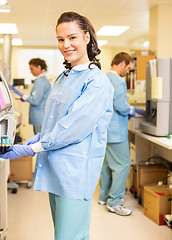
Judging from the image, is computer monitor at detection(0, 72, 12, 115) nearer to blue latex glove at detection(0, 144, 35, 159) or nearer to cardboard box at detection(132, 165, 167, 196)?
blue latex glove at detection(0, 144, 35, 159)

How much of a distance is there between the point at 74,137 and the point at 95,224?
5.22ft

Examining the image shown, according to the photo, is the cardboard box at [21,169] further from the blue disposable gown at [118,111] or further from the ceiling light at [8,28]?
the ceiling light at [8,28]

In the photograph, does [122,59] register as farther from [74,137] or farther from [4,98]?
[74,137]

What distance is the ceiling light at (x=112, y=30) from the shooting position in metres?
6.49

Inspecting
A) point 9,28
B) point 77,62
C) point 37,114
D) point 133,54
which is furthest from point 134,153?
point 9,28

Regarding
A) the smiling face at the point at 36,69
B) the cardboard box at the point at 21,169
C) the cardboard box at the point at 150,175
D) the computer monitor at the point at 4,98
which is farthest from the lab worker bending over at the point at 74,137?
the smiling face at the point at 36,69

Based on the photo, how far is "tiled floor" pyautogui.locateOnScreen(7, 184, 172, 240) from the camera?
8.13ft

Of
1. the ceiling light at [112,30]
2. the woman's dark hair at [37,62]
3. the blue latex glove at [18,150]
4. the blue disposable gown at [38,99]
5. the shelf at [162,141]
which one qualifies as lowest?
the shelf at [162,141]

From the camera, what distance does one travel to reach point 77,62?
1.46 metres

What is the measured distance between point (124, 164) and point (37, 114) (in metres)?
1.52

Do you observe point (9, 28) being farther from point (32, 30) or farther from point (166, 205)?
point (166, 205)

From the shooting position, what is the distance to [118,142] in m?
3.02

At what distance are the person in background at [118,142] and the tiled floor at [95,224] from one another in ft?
0.41

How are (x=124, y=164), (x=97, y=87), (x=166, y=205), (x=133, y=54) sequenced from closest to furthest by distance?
(x=97, y=87) → (x=166, y=205) → (x=124, y=164) → (x=133, y=54)
